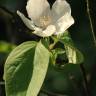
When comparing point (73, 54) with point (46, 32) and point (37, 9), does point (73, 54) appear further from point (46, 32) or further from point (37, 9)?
point (37, 9)

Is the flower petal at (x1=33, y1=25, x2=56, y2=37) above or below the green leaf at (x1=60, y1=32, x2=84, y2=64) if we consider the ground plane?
above

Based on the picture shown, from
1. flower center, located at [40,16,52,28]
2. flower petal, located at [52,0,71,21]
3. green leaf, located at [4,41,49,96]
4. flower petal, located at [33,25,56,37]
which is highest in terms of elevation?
flower petal, located at [52,0,71,21]

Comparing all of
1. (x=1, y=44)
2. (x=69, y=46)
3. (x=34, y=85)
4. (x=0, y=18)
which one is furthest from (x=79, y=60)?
(x=0, y=18)

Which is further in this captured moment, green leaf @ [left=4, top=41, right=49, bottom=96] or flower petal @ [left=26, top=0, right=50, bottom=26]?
flower petal @ [left=26, top=0, right=50, bottom=26]

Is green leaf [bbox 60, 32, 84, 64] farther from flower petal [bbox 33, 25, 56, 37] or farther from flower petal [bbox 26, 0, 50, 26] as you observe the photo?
flower petal [bbox 26, 0, 50, 26]

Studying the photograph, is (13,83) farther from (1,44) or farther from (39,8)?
(1,44)

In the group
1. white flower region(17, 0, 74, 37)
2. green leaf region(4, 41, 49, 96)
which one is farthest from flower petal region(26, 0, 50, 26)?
green leaf region(4, 41, 49, 96)

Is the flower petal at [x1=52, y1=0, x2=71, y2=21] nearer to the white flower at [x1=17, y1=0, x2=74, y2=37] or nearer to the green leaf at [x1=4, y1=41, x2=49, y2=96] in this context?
the white flower at [x1=17, y1=0, x2=74, y2=37]

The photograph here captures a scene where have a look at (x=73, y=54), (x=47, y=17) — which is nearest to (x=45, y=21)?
(x=47, y=17)
